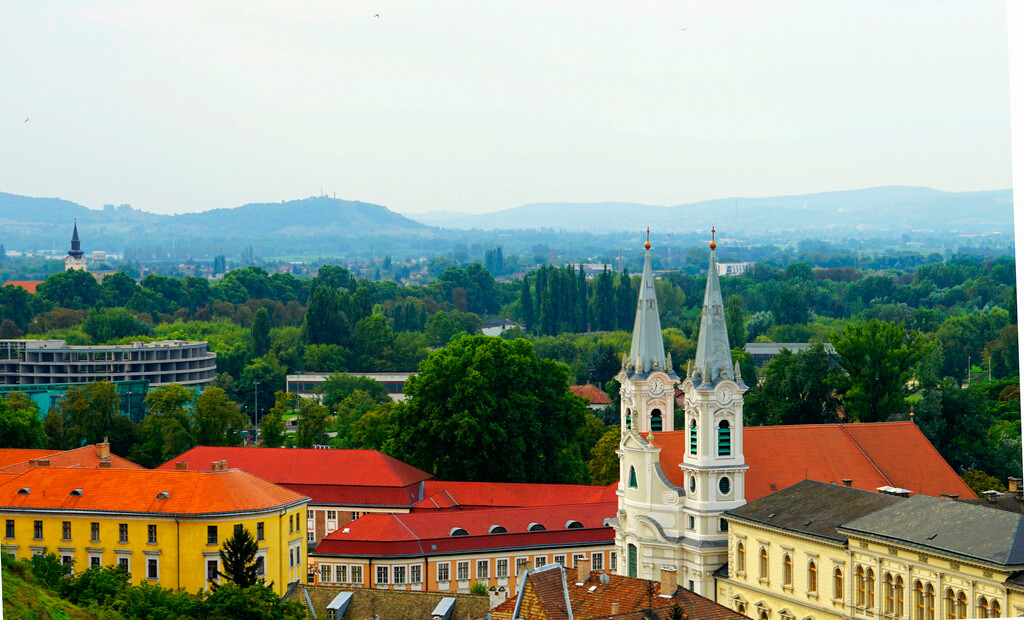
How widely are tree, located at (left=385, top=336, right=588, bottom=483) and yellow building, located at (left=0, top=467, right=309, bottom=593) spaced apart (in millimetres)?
11222

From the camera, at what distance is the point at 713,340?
4072 centimetres

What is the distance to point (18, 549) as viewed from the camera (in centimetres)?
4378

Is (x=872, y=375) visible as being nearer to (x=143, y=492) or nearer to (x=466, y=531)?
(x=466, y=531)

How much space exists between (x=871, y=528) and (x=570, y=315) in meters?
96.5

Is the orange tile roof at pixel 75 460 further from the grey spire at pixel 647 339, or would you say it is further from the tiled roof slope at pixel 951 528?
the tiled roof slope at pixel 951 528

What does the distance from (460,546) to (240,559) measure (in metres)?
8.83

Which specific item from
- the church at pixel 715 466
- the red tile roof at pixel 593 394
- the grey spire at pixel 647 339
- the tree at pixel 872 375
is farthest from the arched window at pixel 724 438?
the red tile roof at pixel 593 394

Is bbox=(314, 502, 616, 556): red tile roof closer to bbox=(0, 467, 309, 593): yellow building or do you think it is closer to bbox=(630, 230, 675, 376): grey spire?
bbox=(0, 467, 309, 593): yellow building

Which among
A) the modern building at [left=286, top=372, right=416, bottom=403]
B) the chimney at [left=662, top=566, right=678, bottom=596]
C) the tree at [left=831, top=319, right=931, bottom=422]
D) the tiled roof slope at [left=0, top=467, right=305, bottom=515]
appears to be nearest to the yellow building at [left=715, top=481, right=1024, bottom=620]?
the chimney at [left=662, top=566, right=678, bottom=596]

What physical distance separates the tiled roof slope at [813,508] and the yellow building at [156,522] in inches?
521

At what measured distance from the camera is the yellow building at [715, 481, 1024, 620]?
29.8 meters

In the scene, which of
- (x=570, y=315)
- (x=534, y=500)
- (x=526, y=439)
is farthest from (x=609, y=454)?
(x=570, y=315)

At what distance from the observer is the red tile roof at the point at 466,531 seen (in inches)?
1758

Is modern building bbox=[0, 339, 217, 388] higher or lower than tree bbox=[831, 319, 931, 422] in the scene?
lower
